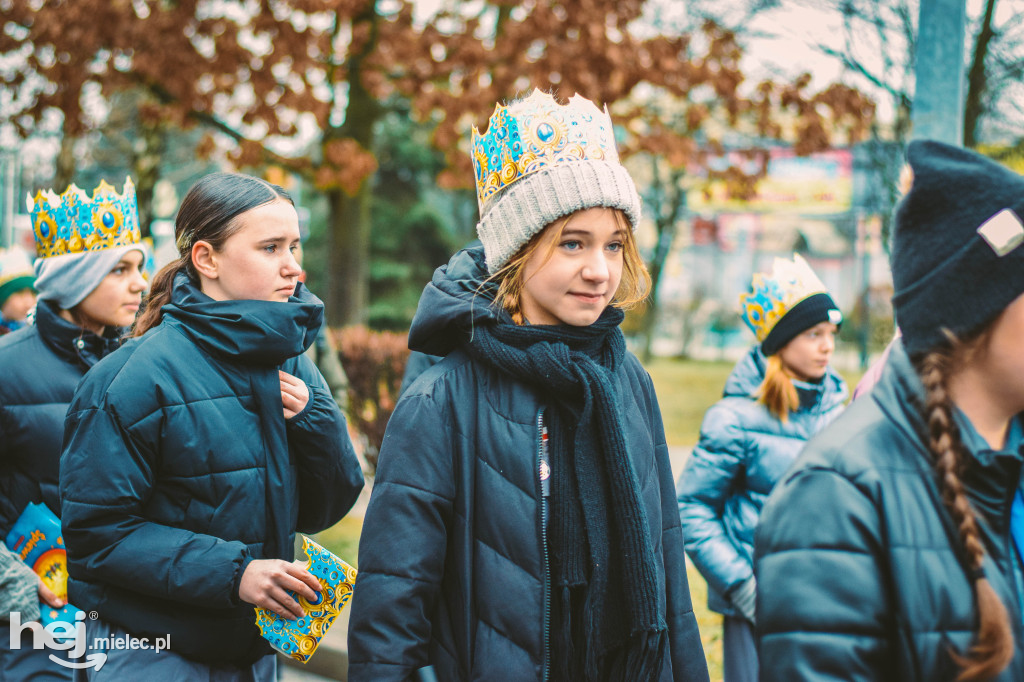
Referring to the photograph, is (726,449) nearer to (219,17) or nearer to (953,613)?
(953,613)

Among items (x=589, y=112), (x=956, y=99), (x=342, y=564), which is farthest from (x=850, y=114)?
(x=342, y=564)

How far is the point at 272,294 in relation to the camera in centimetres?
282

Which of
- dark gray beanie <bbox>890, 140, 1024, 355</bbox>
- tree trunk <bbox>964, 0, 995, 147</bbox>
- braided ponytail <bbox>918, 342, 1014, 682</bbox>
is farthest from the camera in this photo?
tree trunk <bbox>964, 0, 995, 147</bbox>

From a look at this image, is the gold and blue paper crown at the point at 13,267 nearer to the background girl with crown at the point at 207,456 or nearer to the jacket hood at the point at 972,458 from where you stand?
the background girl with crown at the point at 207,456

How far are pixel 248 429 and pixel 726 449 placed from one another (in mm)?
2060

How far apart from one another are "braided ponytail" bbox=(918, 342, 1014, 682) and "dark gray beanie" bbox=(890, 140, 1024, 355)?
1.6 inches

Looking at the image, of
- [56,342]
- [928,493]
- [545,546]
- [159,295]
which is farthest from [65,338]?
[928,493]

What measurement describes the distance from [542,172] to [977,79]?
22.7 ft

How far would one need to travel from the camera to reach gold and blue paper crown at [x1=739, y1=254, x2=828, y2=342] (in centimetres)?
412

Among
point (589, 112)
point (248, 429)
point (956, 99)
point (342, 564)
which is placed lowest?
point (342, 564)

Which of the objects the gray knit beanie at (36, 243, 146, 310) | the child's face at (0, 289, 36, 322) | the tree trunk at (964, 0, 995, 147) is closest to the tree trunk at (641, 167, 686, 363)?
the tree trunk at (964, 0, 995, 147)

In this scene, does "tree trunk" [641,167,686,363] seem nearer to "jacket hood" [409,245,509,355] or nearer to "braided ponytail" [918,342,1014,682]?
"jacket hood" [409,245,509,355]

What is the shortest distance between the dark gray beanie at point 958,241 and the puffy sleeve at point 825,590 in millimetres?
334

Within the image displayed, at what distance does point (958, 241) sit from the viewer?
1554 millimetres
